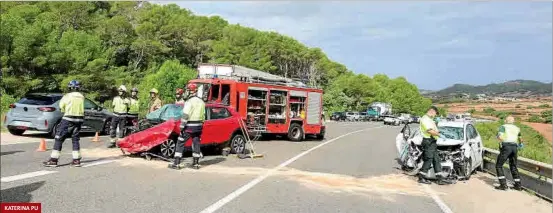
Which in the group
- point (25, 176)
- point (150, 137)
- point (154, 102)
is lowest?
A: point (25, 176)

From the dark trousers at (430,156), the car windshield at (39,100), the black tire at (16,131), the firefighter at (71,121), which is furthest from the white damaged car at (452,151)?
the black tire at (16,131)

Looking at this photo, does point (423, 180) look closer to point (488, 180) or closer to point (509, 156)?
point (509, 156)

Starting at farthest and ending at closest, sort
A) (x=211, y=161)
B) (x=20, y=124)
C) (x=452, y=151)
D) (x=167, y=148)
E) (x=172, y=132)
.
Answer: (x=20, y=124) → (x=211, y=161) → (x=167, y=148) → (x=172, y=132) → (x=452, y=151)

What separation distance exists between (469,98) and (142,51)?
4009cm

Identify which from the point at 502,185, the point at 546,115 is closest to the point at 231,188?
the point at 502,185

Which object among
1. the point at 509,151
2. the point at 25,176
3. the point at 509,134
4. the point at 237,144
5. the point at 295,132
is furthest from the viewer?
the point at 295,132

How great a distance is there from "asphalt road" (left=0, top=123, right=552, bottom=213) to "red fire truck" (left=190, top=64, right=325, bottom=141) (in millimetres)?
5903

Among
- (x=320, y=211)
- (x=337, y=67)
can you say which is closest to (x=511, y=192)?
(x=320, y=211)

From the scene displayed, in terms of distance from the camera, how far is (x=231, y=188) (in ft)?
28.8

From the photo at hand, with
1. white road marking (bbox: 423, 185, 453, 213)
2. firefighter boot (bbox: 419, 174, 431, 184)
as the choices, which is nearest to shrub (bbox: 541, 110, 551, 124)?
firefighter boot (bbox: 419, 174, 431, 184)

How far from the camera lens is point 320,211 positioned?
731 centimetres

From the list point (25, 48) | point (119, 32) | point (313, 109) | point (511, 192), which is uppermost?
point (119, 32)

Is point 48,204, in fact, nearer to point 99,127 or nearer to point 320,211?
point 320,211

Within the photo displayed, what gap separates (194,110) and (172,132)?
1.26 metres
